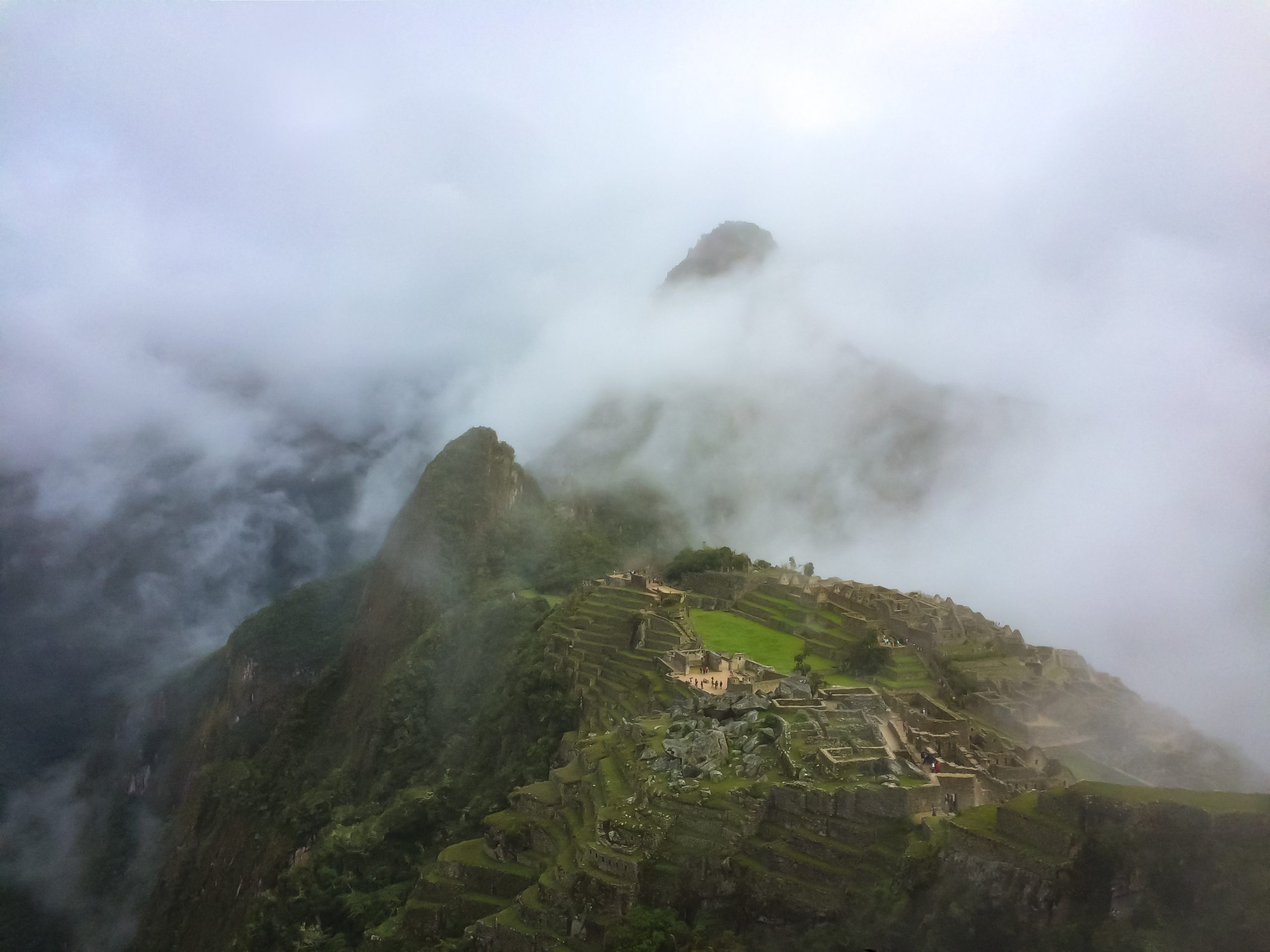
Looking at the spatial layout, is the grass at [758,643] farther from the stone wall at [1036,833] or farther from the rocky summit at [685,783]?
the stone wall at [1036,833]

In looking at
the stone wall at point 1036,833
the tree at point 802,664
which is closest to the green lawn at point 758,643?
the tree at point 802,664

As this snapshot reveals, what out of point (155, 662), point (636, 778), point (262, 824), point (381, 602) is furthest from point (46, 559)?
point (636, 778)

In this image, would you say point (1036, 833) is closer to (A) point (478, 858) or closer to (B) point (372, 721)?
(A) point (478, 858)

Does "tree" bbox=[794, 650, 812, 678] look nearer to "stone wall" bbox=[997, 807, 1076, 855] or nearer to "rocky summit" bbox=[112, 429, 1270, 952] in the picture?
"rocky summit" bbox=[112, 429, 1270, 952]

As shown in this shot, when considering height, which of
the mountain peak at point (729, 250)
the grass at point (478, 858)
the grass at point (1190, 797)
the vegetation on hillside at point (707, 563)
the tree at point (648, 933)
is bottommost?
the tree at point (648, 933)

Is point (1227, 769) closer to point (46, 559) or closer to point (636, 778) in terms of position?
point (636, 778)

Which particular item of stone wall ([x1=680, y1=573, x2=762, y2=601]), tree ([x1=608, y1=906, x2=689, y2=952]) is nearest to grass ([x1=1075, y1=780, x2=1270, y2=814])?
tree ([x1=608, y1=906, x2=689, y2=952])

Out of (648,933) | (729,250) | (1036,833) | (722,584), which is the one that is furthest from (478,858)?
(729,250)
